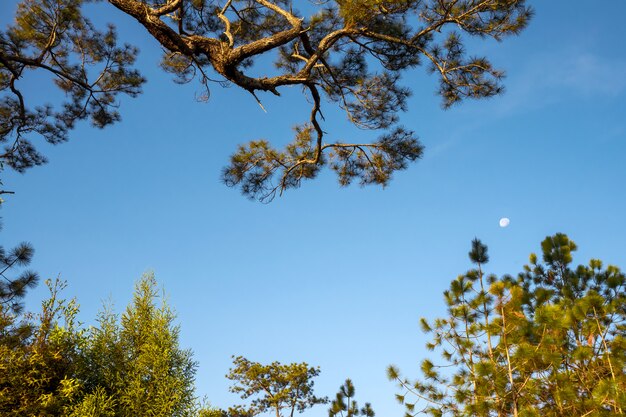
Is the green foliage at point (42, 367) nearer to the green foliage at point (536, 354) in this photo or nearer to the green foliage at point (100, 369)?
the green foliage at point (100, 369)

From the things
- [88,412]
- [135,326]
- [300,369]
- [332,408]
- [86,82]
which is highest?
[300,369]

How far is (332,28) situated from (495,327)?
5.07 m

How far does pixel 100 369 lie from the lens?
10219mm

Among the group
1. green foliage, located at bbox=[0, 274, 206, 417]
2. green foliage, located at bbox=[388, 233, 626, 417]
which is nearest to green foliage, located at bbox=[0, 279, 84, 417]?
green foliage, located at bbox=[0, 274, 206, 417]

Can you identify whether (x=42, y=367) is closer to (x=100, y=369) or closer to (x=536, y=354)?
(x=100, y=369)

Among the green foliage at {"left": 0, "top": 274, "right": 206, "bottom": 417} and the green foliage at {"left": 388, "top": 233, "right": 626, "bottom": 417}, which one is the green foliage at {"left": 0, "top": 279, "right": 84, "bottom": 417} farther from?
the green foliage at {"left": 388, "top": 233, "right": 626, "bottom": 417}

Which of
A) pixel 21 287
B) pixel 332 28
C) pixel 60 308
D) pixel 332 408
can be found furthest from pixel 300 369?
pixel 332 28

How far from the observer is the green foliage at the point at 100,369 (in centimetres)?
941

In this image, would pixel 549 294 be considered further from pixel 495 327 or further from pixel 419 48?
pixel 419 48

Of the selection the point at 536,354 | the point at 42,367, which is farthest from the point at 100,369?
the point at 536,354

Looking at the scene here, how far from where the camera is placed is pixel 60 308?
10.5 meters

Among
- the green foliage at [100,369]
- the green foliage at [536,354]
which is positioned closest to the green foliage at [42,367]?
the green foliage at [100,369]

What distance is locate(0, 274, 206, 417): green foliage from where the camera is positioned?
941cm

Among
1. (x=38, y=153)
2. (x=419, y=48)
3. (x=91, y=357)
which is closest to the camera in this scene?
→ (x=419, y=48)
